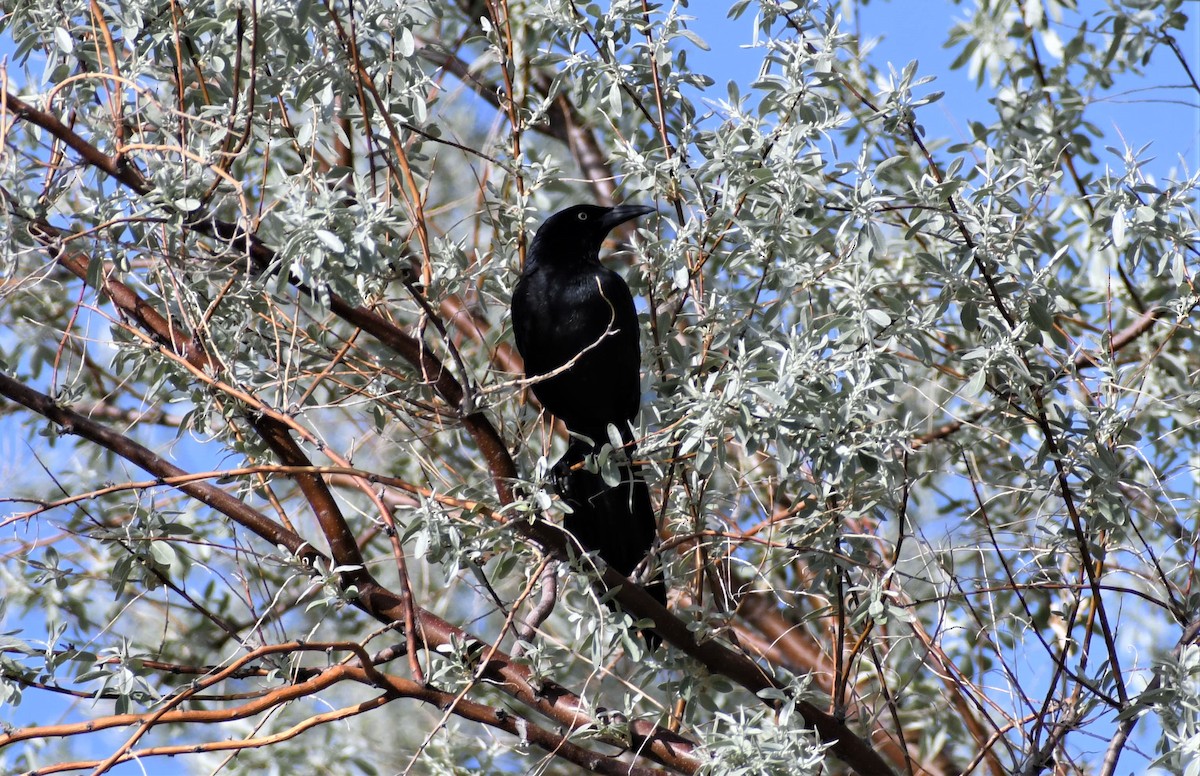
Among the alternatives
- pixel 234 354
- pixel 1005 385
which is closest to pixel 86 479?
pixel 234 354

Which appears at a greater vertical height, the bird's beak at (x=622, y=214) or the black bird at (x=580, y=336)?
the bird's beak at (x=622, y=214)

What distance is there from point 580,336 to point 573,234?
451 millimetres

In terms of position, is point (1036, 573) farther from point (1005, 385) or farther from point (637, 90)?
point (637, 90)

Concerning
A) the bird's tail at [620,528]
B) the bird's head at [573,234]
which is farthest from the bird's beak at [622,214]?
the bird's tail at [620,528]

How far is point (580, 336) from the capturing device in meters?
4.12

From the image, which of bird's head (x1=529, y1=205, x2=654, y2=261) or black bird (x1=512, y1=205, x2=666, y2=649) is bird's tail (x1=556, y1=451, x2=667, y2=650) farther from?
bird's head (x1=529, y1=205, x2=654, y2=261)

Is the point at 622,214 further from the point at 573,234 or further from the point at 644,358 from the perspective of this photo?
the point at 644,358

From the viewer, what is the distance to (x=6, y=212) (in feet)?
8.66

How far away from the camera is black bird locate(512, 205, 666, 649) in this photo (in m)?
4.00

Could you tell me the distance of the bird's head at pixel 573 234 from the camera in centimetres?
435

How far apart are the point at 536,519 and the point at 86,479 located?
7.60 ft

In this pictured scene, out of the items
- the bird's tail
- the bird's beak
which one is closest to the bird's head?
the bird's beak

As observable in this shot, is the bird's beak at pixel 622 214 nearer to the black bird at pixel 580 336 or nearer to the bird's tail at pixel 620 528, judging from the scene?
the black bird at pixel 580 336

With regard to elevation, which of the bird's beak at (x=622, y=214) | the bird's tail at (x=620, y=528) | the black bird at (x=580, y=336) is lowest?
the bird's tail at (x=620, y=528)
